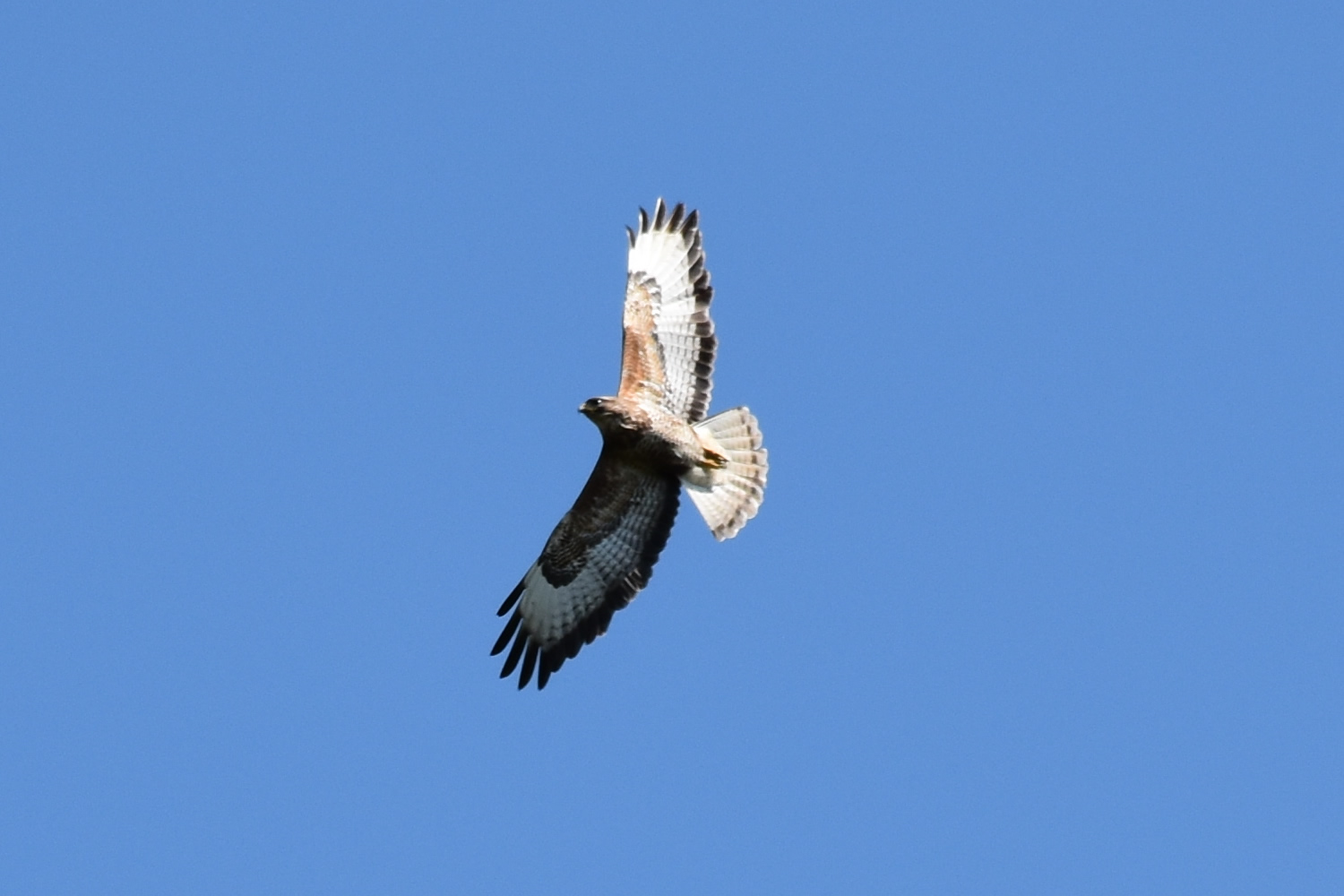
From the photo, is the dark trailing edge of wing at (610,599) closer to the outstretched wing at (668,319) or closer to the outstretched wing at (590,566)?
the outstretched wing at (590,566)

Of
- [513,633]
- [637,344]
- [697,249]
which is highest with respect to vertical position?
[697,249]

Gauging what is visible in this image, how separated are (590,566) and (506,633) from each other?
0.70 m

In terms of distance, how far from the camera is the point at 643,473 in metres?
9.81

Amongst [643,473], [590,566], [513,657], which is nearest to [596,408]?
[643,473]

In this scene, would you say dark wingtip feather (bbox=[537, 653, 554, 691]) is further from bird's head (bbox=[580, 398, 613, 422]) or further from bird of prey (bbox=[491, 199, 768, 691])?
bird's head (bbox=[580, 398, 613, 422])

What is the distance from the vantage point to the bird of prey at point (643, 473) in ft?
32.0

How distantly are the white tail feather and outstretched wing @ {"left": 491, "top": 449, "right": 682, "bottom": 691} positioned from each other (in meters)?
0.39

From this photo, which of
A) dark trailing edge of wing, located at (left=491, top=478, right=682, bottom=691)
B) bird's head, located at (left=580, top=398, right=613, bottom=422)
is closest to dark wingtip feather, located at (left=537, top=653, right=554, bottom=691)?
dark trailing edge of wing, located at (left=491, top=478, right=682, bottom=691)

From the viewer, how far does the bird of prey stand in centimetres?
975

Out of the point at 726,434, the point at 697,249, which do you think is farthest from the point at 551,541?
the point at 697,249

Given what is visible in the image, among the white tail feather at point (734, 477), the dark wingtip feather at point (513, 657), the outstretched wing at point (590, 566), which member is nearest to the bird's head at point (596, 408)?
the outstretched wing at point (590, 566)

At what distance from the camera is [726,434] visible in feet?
34.0

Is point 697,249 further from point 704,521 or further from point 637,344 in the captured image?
point 704,521

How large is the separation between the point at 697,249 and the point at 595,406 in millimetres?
1759
